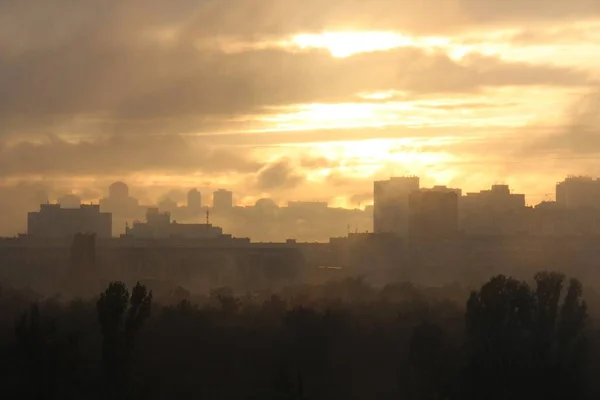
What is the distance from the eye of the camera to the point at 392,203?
180m

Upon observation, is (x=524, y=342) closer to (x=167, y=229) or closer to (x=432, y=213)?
(x=432, y=213)

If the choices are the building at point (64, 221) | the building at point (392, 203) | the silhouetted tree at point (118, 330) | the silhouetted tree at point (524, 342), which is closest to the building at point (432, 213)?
the building at point (392, 203)

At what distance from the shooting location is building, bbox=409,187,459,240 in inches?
6201

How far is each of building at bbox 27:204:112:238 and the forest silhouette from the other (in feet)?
290

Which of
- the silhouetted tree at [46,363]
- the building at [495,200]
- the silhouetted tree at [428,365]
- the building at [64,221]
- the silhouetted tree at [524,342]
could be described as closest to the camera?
the silhouetted tree at [46,363]

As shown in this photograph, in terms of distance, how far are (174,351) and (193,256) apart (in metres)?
72.8

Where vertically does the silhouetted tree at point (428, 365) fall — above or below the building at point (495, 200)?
below

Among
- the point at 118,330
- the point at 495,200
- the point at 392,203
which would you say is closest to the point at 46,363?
the point at 118,330

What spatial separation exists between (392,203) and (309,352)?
121 metres

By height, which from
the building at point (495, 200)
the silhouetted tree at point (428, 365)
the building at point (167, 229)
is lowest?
the silhouetted tree at point (428, 365)

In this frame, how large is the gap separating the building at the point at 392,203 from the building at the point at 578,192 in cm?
2324

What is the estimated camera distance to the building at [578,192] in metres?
188

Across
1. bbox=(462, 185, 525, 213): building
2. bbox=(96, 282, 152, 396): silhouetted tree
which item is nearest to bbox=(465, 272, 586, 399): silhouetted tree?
bbox=(96, 282, 152, 396): silhouetted tree

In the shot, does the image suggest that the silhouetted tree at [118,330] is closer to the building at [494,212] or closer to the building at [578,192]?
the building at [494,212]
